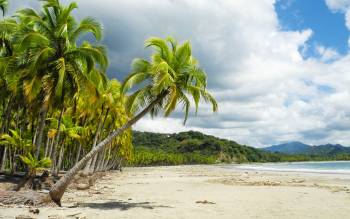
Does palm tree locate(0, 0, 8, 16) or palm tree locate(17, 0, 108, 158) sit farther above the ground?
palm tree locate(0, 0, 8, 16)

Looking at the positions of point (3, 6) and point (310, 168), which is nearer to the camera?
point (3, 6)

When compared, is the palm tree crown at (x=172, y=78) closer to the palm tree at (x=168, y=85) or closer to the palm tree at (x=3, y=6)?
the palm tree at (x=168, y=85)

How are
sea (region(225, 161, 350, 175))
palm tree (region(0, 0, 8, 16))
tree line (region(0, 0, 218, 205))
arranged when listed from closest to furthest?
1. tree line (region(0, 0, 218, 205))
2. palm tree (region(0, 0, 8, 16))
3. sea (region(225, 161, 350, 175))

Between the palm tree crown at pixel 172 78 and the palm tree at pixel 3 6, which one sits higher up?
the palm tree at pixel 3 6

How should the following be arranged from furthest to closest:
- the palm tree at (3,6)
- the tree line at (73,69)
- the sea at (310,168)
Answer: the sea at (310,168)
the palm tree at (3,6)
the tree line at (73,69)

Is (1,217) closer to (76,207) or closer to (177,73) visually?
(76,207)

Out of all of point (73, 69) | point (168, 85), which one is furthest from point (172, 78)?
point (73, 69)

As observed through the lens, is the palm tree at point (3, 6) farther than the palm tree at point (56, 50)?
Yes

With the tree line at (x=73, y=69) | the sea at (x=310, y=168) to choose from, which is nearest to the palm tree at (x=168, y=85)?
the tree line at (x=73, y=69)

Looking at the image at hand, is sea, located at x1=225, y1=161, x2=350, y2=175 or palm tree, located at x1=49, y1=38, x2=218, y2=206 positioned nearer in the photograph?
palm tree, located at x1=49, y1=38, x2=218, y2=206

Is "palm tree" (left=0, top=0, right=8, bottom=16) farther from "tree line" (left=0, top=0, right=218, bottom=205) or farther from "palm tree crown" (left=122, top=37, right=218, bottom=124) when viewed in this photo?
"palm tree crown" (left=122, top=37, right=218, bottom=124)

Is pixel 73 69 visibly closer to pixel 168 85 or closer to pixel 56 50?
pixel 56 50

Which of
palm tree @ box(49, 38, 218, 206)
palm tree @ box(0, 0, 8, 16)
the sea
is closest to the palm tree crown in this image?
palm tree @ box(49, 38, 218, 206)

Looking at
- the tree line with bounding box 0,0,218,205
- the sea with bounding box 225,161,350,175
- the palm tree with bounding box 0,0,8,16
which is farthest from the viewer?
the sea with bounding box 225,161,350,175
